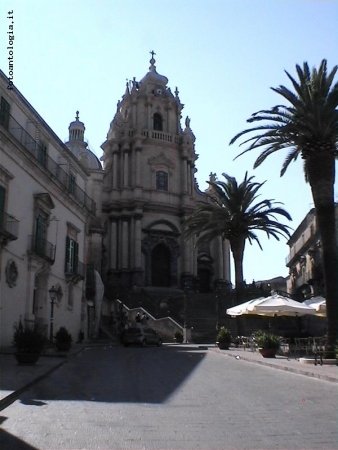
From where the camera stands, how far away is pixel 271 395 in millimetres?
10617

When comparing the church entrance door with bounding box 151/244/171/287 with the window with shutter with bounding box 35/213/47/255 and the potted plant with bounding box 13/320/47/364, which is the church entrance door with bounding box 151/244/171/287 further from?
the potted plant with bounding box 13/320/47/364

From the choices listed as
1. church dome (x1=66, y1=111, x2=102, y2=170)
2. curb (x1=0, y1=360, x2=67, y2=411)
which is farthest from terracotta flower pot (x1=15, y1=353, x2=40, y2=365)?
church dome (x1=66, y1=111, x2=102, y2=170)

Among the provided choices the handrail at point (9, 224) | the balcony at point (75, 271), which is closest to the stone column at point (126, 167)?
the balcony at point (75, 271)

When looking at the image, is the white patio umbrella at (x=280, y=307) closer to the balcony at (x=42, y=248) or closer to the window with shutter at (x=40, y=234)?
the balcony at (x=42, y=248)

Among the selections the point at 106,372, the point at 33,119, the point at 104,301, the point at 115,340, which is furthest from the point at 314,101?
the point at 104,301

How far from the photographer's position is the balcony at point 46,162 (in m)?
24.1

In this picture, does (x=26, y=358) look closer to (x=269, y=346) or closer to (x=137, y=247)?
(x=269, y=346)

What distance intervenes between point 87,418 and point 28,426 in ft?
3.03

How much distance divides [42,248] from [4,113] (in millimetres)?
6820

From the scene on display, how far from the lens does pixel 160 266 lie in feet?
166

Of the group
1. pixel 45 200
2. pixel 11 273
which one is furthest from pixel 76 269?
pixel 11 273

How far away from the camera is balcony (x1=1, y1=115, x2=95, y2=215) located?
24078 mm

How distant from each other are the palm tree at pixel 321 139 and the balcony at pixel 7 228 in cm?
1123

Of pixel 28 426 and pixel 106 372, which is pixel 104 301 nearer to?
pixel 106 372
